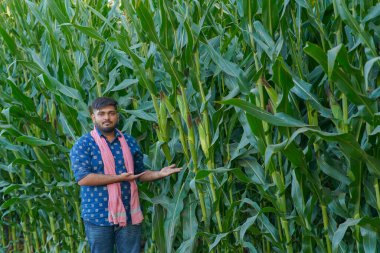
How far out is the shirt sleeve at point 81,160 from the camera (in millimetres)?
3643

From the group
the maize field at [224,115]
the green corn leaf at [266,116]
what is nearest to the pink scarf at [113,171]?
the maize field at [224,115]

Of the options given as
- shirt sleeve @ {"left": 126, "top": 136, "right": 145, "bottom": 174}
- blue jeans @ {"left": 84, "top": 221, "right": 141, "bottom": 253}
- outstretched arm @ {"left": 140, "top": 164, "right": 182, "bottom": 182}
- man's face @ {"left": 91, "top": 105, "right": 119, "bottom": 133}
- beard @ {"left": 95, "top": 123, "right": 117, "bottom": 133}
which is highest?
man's face @ {"left": 91, "top": 105, "right": 119, "bottom": 133}

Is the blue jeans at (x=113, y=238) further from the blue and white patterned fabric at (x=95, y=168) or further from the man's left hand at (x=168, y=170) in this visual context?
the man's left hand at (x=168, y=170)

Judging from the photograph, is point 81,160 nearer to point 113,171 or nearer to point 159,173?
point 113,171

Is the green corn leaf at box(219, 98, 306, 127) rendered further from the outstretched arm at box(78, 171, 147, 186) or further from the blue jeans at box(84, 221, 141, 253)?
the blue jeans at box(84, 221, 141, 253)

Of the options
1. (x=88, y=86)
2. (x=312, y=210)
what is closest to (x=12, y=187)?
(x=88, y=86)

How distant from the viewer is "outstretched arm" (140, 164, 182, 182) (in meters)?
3.65

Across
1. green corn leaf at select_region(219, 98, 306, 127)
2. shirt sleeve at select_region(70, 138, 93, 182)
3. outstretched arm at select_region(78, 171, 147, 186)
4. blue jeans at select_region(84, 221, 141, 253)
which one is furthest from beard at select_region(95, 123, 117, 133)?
green corn leaf at select_region(219, 98, 306, 127)

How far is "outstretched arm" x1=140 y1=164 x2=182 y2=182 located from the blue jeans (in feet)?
1.02

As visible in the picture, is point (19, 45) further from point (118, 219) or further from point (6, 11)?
point (118, 219)

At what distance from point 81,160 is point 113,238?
53cm

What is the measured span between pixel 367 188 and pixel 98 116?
153cm

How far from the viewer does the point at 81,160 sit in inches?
144

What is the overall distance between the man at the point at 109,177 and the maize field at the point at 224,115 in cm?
11
